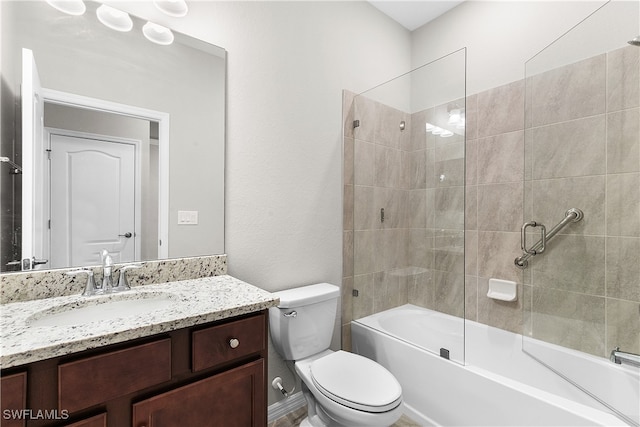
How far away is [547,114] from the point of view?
174 centimetres

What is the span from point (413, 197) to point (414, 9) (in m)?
1.49

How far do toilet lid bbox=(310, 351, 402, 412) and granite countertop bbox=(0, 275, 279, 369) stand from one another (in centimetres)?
58

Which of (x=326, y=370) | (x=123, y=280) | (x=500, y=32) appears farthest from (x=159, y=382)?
(x=500, y=32)

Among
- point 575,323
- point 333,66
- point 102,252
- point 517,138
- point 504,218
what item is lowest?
point 575,323

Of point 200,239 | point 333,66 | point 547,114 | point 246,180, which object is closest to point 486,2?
point 547,114

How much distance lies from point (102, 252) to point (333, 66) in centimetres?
173

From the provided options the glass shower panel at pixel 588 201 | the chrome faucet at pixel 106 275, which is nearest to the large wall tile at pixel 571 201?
the glass shower panel at pixel 588 201

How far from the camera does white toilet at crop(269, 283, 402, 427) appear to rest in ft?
4.25

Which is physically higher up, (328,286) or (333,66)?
(333,66)

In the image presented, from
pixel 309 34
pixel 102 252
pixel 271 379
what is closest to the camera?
pixel 102 252

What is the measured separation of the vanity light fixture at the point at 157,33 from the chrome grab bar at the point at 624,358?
2627 mm

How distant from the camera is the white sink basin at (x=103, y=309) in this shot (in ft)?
3.28

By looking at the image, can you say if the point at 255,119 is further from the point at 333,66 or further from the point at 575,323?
the point at 575,323

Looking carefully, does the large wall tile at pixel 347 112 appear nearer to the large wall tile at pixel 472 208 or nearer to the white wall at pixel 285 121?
the white wall at pixel 285 121
